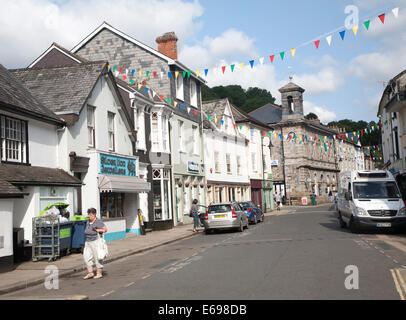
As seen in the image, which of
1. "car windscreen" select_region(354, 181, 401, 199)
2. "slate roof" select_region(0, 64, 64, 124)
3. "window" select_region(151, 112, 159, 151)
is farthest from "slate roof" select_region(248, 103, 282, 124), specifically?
"slate roof" select_region(0, 64, 64, 124)

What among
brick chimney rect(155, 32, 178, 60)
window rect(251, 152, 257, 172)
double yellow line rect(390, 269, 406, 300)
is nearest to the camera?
double yellow line rect(390, 269, 406, 300)

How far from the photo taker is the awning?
1977 cm

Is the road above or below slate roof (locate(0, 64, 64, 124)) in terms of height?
below

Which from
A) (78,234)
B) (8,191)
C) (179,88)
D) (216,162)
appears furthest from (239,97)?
(8,191)

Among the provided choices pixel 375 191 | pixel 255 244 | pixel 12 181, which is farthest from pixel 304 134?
pixel 12 181

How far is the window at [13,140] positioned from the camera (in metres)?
15.3

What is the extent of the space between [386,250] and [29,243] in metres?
11.4

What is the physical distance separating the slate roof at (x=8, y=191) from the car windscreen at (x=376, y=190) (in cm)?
1334

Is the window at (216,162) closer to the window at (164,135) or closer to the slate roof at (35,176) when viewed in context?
the window at (164,135)

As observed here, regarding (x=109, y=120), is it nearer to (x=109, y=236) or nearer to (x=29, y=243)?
(x=109, y=236)

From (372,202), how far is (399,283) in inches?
414

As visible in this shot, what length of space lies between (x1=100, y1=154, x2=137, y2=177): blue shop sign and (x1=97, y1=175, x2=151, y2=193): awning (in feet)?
0.87

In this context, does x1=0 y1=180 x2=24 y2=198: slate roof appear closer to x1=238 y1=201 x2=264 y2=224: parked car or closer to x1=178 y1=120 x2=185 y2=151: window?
x1=238 y1=201 x2=264 y2=224: parked car

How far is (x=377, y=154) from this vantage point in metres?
96.9
